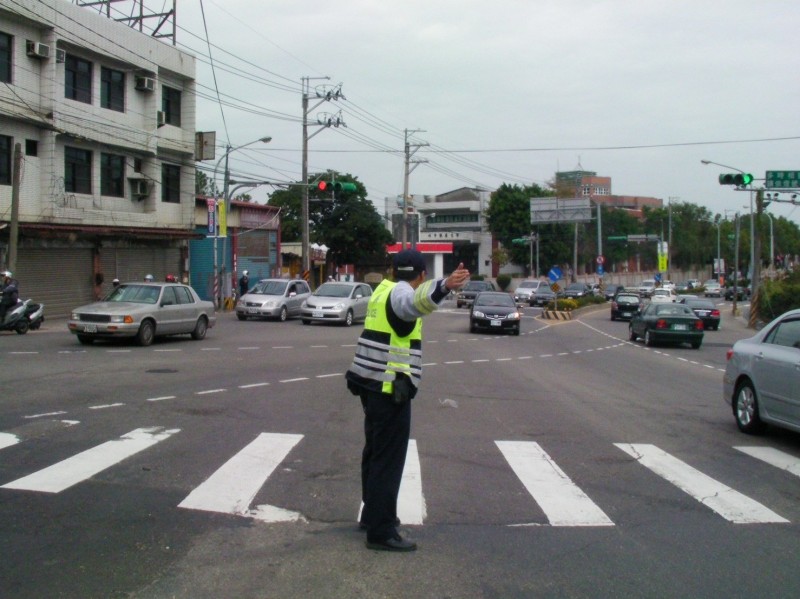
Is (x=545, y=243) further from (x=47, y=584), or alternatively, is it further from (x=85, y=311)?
(x=47, y=584)

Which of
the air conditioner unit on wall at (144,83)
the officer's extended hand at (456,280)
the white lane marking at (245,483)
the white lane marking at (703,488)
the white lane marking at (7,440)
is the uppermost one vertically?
the air conditioner unit on wall at (144,83)

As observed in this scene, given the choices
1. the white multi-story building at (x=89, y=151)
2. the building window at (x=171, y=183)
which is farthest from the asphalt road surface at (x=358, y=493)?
the building window at (x=171, y=183)

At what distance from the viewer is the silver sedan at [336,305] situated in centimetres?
3130

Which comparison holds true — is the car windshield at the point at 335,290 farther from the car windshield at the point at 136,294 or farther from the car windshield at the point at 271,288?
the car windshield at the point at 136,294

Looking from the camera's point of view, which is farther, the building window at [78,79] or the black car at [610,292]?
the black car at [610,292]

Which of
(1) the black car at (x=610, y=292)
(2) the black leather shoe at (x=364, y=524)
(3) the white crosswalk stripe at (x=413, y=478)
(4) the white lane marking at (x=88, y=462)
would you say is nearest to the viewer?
(2) the black leather shoe at (x=364, y=524)

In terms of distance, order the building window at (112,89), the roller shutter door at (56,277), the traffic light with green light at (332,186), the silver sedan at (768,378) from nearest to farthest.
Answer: the silver sedan at (768,378) < the roller shutter door at (56,277) < the traffic light with green light at (332,186) < the building window at (112,89)

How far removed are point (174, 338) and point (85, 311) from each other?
13.9ft

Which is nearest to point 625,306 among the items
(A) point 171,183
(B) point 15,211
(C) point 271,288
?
(C) point 271,288

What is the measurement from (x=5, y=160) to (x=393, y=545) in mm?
27356

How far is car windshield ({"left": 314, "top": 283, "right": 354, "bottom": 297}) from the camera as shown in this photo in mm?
32531

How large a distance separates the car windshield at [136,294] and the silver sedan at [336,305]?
412 inches

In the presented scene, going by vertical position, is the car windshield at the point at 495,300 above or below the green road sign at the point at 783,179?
below

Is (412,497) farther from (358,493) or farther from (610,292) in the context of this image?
(610,292)
